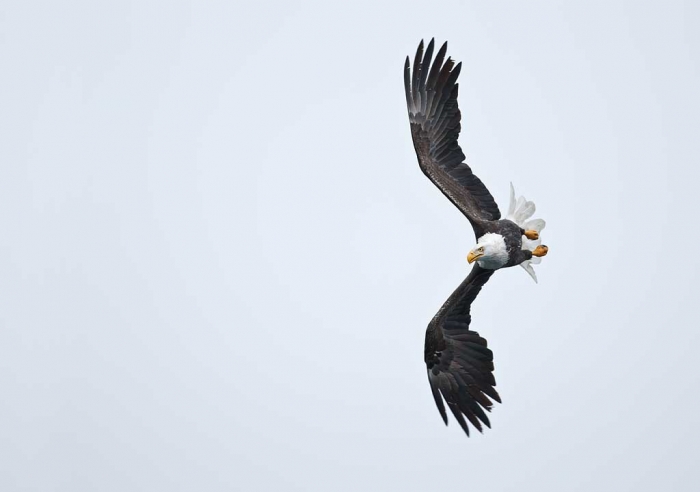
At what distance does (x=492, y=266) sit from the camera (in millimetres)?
15305

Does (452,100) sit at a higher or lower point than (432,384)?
higher

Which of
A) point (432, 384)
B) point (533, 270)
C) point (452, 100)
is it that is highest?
point (452, 100)

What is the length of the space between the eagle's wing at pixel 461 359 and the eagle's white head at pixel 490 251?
0.53 m

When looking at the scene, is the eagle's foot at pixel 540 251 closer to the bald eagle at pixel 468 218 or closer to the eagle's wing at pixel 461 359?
the bald eagle at pixel 468 218

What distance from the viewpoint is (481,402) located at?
1527 centimetres

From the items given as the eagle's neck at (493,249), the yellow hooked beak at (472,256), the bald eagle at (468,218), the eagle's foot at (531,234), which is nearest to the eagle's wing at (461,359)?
the bald eagle at (468,218)

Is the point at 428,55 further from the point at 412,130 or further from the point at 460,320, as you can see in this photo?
the point at 460,320

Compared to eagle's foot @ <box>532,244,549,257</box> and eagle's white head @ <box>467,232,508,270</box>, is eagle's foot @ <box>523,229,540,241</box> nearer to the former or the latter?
eagle's foot @ <box>532,244,549,257</box>

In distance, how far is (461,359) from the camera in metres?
15.8

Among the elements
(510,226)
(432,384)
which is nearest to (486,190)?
(510,226)

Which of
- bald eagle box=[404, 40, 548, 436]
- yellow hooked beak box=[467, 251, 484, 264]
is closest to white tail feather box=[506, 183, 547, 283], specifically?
bald eagle box=[404, 40, 548, 436]

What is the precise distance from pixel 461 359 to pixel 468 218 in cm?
243

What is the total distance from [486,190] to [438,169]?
90cm

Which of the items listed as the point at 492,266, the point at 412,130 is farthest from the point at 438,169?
the point at 492,266
